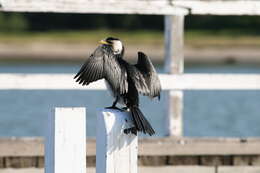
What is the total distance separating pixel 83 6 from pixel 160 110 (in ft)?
50.7

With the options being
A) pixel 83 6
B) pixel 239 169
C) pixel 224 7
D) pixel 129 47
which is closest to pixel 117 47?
pixel 83 6

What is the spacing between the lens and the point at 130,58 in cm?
4941

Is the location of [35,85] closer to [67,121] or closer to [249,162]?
[249,162]

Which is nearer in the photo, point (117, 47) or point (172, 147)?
point (117, 47)

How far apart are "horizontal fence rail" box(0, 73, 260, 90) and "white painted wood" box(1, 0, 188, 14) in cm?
57

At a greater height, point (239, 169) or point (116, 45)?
point (116, 45)

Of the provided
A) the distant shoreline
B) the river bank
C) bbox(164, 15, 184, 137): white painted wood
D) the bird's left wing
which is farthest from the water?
the river bank

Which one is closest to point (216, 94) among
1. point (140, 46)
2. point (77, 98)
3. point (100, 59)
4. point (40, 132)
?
point (77, 98)

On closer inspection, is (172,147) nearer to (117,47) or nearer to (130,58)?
(117,47)

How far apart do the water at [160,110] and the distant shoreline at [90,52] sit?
19619mm

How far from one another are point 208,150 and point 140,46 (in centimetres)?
4610

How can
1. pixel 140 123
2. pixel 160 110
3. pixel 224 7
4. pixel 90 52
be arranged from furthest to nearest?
1. pixel 90 52
2. pixel 160 110
3. pixel 224 7
4. pixel 140 123

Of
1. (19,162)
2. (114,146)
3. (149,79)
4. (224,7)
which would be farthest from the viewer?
(224,7)

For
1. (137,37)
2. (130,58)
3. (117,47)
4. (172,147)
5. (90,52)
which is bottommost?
(172,147)
